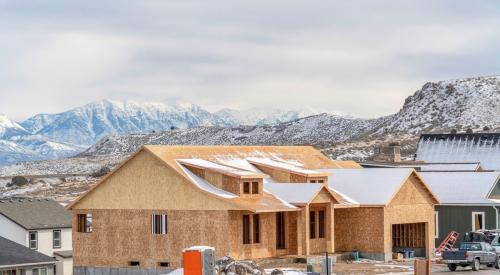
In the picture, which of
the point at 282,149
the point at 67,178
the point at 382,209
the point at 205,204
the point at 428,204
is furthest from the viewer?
the point at 67,178

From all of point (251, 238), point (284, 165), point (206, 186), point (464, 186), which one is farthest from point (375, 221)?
point (464, 186)

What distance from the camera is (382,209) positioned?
60688 mm

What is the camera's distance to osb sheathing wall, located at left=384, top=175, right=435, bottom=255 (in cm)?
6112

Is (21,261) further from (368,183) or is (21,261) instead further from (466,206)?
(466,206)

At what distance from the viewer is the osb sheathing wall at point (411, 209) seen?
6112 centimetres

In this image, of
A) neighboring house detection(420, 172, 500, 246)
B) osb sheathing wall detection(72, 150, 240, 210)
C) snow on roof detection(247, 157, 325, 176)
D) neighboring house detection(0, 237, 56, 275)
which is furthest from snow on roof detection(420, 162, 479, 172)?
neighboring house detection(0, 237, 56, 275)

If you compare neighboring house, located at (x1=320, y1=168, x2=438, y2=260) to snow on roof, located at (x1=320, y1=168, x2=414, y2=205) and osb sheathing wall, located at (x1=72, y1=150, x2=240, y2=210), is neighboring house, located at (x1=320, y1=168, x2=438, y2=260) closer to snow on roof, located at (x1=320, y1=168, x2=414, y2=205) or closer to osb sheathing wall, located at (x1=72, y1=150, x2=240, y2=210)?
snow on roof, located at (x1=320, y1=168, x2=414, y2=205)

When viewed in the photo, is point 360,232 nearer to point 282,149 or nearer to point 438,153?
point 282,149

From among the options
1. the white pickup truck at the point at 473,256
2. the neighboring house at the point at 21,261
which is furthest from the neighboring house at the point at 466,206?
the neighboring house at the point at 21,261

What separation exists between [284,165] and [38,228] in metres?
23.1

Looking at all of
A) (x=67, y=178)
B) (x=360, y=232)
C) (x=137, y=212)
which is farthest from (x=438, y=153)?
(x=67, y=178)

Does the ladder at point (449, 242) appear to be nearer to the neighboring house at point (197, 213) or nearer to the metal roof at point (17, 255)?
the neighboring house at point (197, 213)

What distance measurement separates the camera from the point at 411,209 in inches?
2499

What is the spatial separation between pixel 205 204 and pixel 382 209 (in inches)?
427
